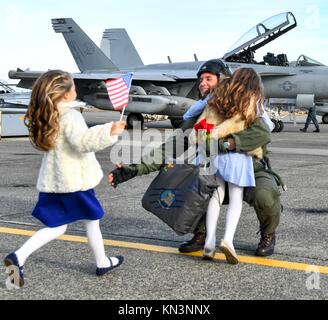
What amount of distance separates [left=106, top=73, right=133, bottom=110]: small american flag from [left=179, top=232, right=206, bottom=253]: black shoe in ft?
4.17

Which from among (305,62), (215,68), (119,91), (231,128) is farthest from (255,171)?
(305,62)

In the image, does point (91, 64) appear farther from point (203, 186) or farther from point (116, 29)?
point (203, 186)

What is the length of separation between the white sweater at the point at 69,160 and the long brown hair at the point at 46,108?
0.06 meters

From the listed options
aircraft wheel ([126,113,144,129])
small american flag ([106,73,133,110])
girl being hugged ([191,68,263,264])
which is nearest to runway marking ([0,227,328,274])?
girl being hugged ([191,68,263,264])

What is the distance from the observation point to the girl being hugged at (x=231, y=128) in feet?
14.0

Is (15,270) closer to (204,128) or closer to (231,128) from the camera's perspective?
(204,128)

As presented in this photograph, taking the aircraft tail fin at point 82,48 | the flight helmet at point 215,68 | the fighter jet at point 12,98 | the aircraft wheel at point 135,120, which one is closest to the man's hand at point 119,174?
the flight helmet at point 215,68

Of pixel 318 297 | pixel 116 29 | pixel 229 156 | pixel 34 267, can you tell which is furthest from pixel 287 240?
pixel 116 29

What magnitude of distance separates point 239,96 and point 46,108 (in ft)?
4.78

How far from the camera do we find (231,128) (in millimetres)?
4324

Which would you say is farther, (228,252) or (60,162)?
(228,252)

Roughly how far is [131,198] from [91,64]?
21.7m

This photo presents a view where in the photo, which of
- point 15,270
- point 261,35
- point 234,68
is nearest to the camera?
point 15,270

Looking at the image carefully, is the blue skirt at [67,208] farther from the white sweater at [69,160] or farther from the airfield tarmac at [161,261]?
the airfield tarmac at [161,261]
